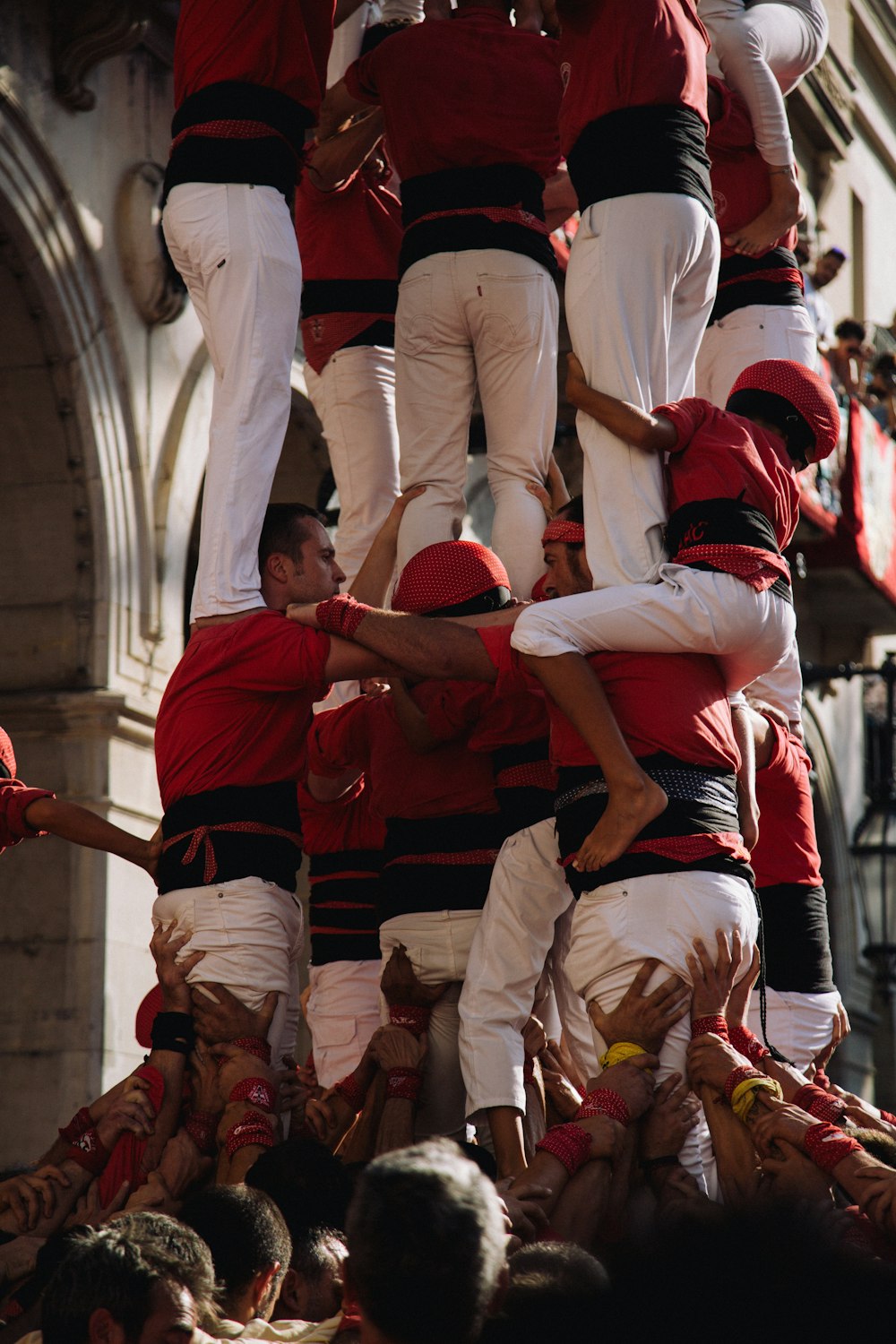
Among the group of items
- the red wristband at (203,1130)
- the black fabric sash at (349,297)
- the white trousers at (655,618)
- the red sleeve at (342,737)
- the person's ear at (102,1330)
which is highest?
the black fabric sash at (349,297)

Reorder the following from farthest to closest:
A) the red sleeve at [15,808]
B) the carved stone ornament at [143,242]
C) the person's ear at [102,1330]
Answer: the carved stone ornament at [143,242]
the red sleeve at [15,808]
the person's ear at [102,1330]

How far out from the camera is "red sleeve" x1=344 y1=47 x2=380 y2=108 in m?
6.15

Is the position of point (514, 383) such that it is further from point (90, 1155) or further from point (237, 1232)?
point (237, 1232)

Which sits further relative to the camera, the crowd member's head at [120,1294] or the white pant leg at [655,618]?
the white pant leg at [655,618]

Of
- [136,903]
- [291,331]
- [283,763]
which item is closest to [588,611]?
[283,763]

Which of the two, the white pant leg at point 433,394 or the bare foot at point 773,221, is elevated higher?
the bare foot at point 773,221

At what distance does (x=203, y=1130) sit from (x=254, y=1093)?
163 mm

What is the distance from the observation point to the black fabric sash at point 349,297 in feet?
21.7

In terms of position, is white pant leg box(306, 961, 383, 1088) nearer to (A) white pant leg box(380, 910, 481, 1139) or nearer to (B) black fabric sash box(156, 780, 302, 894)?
(A) white pant leg box(380, 910, 481, 1139)

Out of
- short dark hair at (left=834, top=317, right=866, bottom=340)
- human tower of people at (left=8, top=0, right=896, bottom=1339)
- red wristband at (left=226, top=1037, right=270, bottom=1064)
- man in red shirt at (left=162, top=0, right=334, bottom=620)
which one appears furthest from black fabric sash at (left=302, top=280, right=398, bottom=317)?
short dark hair at (left=834, top=317, right=866, bottom=340)

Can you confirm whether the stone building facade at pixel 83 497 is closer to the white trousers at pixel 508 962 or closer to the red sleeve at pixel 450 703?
the red sleeve at pixel 450 703

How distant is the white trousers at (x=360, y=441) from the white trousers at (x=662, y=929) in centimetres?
237

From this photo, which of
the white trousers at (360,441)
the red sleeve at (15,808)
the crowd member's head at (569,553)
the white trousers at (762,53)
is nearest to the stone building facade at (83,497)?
the white trousers at (360,441)

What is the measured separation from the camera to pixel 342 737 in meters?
5.62
